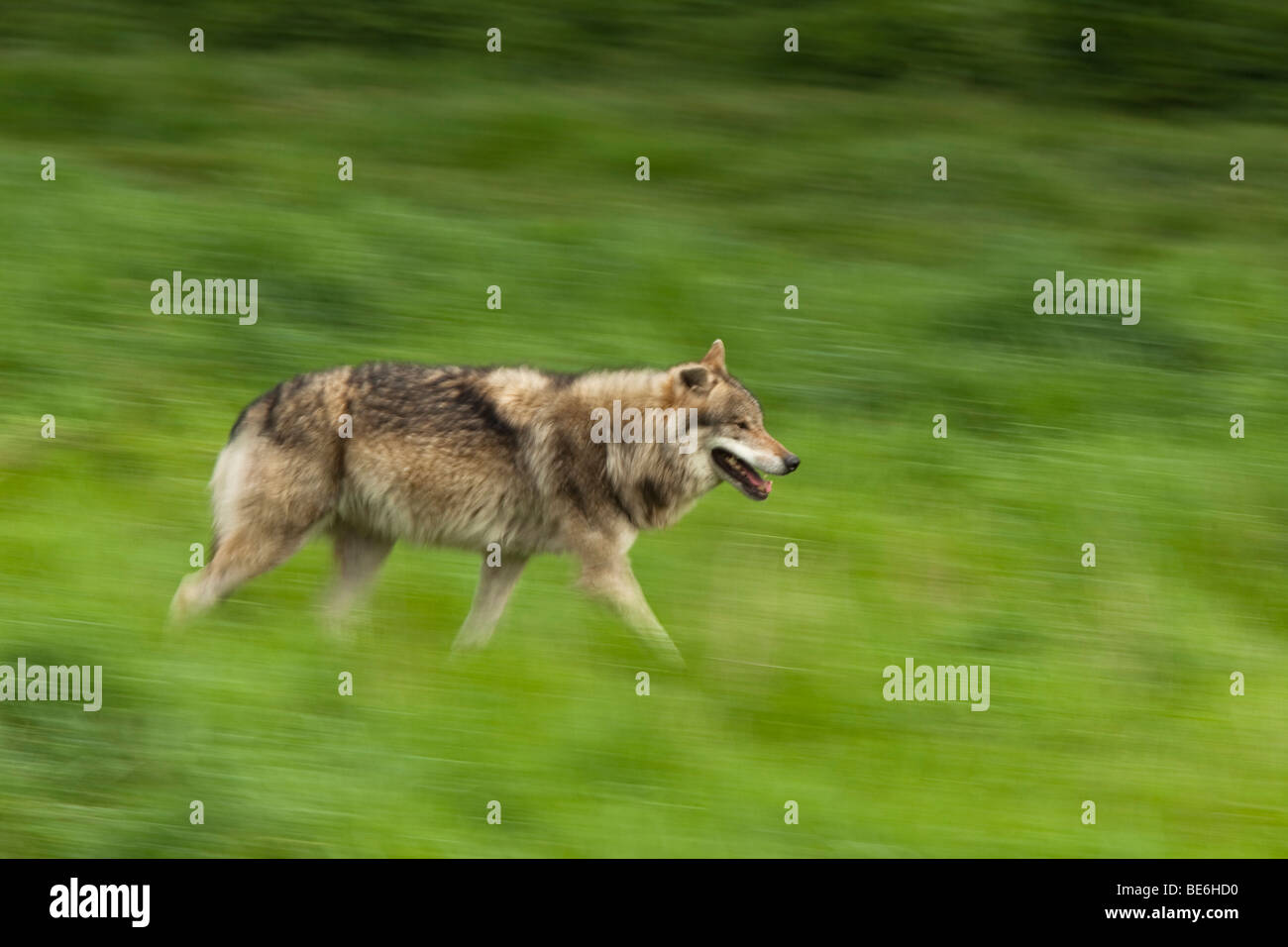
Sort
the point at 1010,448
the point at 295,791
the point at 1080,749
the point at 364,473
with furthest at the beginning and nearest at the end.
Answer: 1. the point at 1010,448
2. the point at 364,473
3. the point at 1080,749
4. the point at 295,791

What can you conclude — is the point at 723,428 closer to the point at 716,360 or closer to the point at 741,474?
the point at 741,474

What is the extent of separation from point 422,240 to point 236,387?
8.63ft

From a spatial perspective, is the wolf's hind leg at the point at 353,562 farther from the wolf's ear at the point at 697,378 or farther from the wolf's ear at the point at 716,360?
the wolf's ear at the point at 716,360

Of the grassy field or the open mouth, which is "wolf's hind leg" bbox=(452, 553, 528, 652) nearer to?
the grassy field

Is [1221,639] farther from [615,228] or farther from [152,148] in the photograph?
[152,148]

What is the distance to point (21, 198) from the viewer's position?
12883mm

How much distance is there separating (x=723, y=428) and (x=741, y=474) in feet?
0.79

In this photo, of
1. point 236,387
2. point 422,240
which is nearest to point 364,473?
point 236,387

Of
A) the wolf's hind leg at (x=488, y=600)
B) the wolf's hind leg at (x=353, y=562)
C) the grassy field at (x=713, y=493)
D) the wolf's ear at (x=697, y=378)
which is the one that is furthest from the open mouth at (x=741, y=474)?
the wolf's hind leg at (x=353, y=562)

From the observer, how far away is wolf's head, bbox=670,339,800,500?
25.1ft

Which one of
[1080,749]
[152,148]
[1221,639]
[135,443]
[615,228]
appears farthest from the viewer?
[152,148]

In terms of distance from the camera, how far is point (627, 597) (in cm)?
732

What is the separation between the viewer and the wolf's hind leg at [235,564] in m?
7.09

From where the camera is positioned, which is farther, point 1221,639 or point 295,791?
point 1221,639
